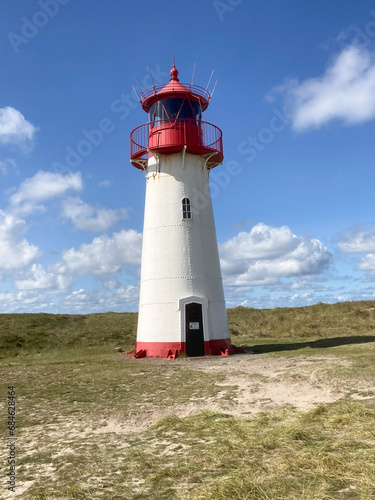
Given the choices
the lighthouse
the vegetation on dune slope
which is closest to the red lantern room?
the lighthouse

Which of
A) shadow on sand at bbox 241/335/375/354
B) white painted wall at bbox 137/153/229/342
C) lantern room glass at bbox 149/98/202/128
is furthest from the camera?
shadow on sand at bbox 241/335/375/354

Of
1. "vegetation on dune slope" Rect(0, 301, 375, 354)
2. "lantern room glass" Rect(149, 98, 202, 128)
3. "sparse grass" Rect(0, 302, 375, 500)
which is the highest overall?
"lantern room glass" Rect(149, 98, 202, 128)

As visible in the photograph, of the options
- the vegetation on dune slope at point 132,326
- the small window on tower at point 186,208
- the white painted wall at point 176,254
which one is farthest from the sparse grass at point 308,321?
the small window on tower at point 186,208

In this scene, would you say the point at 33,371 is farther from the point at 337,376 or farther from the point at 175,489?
the point at 175,489

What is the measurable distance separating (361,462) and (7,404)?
9958 mm

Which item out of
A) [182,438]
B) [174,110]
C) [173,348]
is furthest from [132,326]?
[182,438]

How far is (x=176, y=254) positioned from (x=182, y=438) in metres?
15.6

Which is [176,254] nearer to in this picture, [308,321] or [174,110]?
[174,110]

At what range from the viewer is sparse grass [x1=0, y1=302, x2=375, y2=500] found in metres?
6.20

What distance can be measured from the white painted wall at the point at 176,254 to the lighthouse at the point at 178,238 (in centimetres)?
5

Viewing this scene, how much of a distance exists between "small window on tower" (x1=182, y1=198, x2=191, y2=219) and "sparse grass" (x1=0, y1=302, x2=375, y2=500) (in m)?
9.22

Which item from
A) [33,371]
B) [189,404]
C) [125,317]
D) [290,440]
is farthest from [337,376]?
[125,317]

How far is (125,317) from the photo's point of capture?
45.6m

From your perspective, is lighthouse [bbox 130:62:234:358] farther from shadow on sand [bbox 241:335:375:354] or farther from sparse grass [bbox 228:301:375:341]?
sparse grass [bbox 228:301:375:341]
